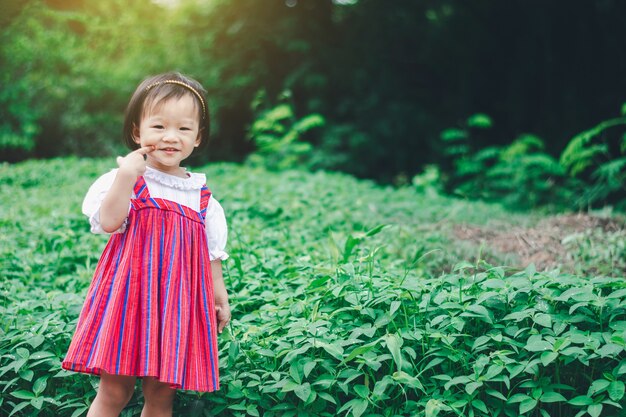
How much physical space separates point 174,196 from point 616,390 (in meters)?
1.80

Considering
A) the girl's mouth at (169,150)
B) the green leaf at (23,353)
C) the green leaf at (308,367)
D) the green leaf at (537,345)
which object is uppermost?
the girl's mouth at (169,150)

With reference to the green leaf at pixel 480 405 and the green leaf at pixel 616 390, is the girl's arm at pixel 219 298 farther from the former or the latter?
the green leaf at pixel 616 390

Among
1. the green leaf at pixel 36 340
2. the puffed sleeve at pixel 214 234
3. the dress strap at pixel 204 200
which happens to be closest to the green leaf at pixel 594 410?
the puffed sleeve at pixel 214 234

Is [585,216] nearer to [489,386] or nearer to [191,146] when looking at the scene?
[489,386]

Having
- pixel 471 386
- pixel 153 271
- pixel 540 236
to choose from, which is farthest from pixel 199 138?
pixel 540 236

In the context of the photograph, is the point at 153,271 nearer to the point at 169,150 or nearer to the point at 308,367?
the point at 169,150

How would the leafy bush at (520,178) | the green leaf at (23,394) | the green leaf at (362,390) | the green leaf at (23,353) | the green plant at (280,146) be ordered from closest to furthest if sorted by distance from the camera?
the green leaf at (362,390)
the green leaf at (23,394)
the green leaf at (23,353)
the leafy bush at (520,178)
the green plant at (280,146)

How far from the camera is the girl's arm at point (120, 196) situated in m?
2.03

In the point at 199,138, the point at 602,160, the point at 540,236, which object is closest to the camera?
the point at 199,138

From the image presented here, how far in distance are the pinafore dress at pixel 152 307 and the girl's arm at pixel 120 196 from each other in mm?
96

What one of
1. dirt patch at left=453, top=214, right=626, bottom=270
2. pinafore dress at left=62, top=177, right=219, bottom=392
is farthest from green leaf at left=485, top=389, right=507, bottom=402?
dirt patch at left=453, top=214, right=626, bottom=270

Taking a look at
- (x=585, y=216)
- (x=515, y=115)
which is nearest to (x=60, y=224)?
(x=585, y=216)

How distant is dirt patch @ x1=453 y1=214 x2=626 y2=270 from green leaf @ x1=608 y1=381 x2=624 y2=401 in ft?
6.24

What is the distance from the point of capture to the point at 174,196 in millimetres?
2230
